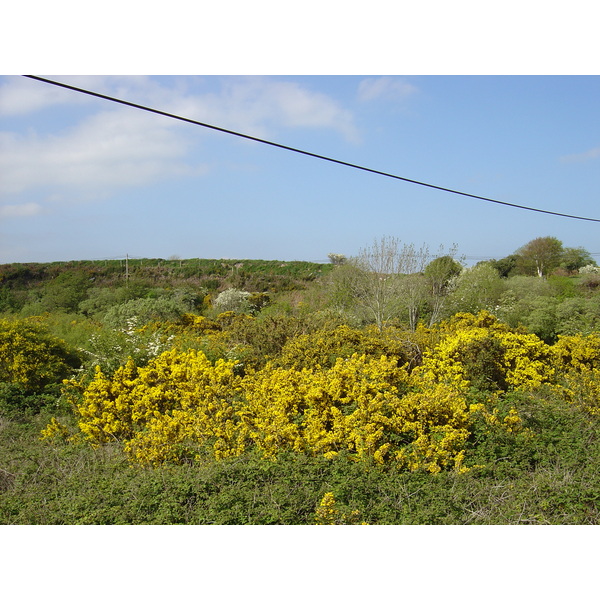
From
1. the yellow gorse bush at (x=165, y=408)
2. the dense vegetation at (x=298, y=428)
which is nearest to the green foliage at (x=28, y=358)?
the dense vegetation at (x=298, y=428)

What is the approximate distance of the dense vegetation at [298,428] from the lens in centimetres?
391

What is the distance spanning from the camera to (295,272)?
2858 centimetres

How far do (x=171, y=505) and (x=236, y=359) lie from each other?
3593 millimetres

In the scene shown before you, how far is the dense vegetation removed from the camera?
3.91m

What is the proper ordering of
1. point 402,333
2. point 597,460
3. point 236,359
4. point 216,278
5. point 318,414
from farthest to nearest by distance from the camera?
1. point 216,278
2. point 402,333
3. point 236,359
4. point 318,414
5. point 597,460

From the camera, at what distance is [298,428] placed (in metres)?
5.00

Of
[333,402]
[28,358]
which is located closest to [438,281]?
[333,402]

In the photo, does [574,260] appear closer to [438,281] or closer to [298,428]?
[438,281]

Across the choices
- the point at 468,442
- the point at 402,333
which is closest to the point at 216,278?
the point at 402,333

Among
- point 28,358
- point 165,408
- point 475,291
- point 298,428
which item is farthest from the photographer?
point 475,291

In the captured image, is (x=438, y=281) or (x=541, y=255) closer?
(x=438, y=281)

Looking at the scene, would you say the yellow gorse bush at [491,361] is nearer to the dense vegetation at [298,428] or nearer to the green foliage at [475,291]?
the dense vegetation at [298,428]

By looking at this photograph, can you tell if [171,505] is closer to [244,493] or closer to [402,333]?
[244,493]

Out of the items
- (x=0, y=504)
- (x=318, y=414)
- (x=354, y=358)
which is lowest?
(x=0, y=504)
